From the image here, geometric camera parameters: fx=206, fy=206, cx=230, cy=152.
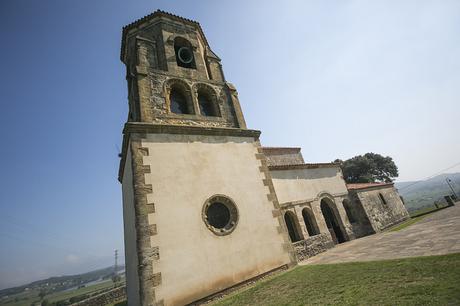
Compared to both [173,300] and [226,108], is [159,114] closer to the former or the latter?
[226,108]

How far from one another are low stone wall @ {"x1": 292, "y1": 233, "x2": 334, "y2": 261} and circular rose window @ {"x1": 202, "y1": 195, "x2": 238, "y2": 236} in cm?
551

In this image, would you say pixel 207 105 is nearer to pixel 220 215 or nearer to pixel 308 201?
pixel 220 215

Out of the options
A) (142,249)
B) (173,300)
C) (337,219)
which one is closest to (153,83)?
Answer: (142,249)

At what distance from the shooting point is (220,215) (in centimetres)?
772

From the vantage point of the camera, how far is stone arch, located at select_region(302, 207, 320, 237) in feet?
43.0

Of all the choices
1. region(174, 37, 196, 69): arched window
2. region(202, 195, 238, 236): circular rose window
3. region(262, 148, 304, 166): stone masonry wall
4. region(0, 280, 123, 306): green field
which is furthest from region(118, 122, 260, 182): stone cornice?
region(0, 280, 123, 306): green field

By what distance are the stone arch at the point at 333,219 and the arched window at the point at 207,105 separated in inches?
395

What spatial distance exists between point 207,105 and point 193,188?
16.3ft

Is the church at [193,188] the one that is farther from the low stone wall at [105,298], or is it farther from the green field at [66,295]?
the green field at [66,295]

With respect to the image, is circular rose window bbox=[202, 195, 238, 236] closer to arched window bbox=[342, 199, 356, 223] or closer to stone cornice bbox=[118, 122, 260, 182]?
stone cornice bbox=[118, 122, 260, 182]

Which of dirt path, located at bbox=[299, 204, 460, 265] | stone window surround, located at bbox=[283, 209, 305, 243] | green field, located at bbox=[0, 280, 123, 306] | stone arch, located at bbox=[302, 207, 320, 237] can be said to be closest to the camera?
dirt path, located at bbox=[299, 204, 460, 265]

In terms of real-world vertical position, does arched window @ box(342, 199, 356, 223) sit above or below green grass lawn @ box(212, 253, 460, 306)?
above

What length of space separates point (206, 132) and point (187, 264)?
4973 mm

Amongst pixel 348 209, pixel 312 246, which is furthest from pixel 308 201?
pixel 348 209
